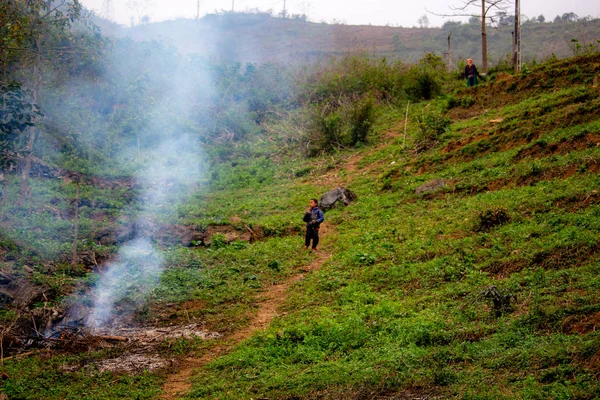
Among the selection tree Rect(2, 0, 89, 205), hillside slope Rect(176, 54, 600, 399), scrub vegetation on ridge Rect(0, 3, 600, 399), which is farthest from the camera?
tree Rect(2, 0, 89, 205)

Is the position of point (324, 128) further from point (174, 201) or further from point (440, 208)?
point (440, 208)

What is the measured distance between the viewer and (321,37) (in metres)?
49.8

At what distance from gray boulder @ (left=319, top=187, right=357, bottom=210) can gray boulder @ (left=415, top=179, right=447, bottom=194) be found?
1869mm

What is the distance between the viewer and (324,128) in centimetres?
2055

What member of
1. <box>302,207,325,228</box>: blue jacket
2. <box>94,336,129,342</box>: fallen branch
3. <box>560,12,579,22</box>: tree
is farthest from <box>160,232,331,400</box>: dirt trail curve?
<box>560,12,579,22</box>: tree

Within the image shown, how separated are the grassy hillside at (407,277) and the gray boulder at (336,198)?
472mm

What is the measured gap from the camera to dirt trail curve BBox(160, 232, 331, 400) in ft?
22.3

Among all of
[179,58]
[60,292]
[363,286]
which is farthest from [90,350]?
[179,58]

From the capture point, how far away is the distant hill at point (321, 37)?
138 feet

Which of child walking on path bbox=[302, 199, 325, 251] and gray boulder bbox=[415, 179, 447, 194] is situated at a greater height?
gray boulder bbox=[415, 179, 447, 194]

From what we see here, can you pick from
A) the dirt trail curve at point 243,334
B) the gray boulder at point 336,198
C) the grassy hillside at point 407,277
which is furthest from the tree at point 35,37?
the gray boulder at point 336,198

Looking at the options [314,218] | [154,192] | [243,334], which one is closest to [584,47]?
[314,218]

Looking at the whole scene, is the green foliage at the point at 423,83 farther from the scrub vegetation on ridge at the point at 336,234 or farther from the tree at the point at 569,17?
the tree at the point at 569,17

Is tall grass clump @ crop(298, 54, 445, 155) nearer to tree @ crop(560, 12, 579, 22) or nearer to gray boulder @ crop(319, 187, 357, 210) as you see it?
gray boulder @ crop(319, 187, 357, 210)
